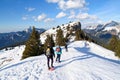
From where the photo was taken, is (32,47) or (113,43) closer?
(32,47)

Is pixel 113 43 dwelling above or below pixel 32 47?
below

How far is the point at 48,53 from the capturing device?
59.0ft

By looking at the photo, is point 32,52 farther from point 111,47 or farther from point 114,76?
point 111,47

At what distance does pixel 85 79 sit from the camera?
14695 millimetres

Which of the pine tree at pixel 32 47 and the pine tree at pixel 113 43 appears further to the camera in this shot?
the pine tree at pixel 113 43

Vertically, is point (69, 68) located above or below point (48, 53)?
below

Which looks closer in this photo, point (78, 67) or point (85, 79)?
point (85, 79)

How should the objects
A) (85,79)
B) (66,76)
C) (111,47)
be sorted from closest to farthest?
1. (85,79)
2. (66,76)
3. (111,47)

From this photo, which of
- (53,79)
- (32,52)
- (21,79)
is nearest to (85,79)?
(53,79)

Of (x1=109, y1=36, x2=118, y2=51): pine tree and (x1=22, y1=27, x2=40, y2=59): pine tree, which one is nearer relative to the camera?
(x1=22, y1=27, x2=40, y2=59): pine tree

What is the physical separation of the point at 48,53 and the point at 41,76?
119 inches

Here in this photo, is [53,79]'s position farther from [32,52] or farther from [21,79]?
[32,52]

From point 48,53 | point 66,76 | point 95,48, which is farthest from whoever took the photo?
point 95,48

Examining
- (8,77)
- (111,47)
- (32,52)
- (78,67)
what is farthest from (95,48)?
(8,77)
